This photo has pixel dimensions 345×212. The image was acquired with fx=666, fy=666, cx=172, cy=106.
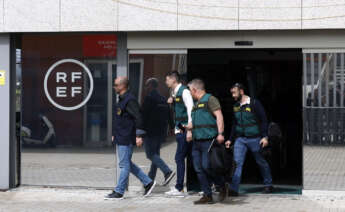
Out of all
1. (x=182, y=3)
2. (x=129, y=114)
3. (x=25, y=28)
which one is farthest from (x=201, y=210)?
(x=25, y=28)

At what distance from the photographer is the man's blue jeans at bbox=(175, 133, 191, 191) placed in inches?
406

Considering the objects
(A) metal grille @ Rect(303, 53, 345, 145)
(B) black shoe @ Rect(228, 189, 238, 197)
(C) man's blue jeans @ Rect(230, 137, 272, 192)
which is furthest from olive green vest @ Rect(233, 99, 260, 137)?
(B) black shoe @ Rect(228, 189, 238, 197)

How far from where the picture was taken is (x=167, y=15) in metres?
10.4

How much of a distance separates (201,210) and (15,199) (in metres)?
2.95

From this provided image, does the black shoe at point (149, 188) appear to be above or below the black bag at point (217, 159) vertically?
below

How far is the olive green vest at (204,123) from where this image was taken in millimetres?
9539

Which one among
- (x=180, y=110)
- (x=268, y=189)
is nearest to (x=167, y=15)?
(x=180, y=110)

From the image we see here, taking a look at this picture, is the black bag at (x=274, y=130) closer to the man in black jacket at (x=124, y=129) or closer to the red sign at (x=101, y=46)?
the man in black jacket at (x=124, y=129)

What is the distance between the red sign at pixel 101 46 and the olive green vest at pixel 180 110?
1345 millimetres

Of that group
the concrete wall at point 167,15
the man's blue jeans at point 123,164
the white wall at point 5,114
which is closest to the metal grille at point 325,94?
the concrete wall at point 167,15

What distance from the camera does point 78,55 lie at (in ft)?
35.9

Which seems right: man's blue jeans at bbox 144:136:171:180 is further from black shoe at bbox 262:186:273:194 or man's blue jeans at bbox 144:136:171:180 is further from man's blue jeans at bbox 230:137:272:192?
black shoe at bbox 262:186:273:194

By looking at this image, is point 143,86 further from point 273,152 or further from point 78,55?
point 273,152

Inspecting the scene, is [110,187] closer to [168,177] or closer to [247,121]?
[168,177]
